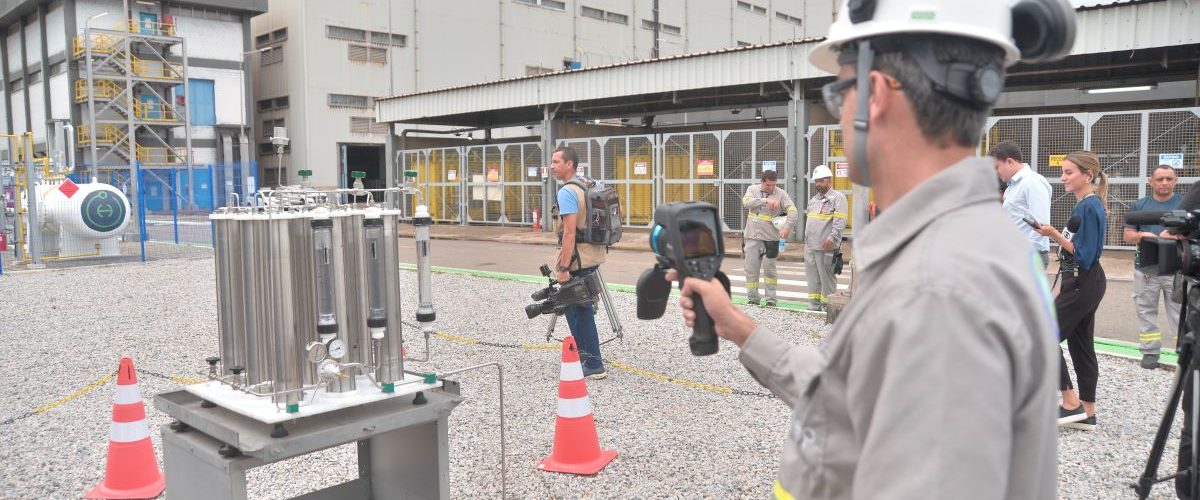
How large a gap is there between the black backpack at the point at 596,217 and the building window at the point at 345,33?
37.8 meters

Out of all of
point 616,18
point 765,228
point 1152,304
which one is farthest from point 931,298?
point 616,18

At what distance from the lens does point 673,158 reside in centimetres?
2272

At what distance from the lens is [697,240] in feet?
6.10

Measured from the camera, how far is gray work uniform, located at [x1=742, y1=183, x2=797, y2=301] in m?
11.0

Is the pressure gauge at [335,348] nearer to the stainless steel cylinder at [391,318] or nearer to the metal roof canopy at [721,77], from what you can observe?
the stainless steel cylinder at [391,318]

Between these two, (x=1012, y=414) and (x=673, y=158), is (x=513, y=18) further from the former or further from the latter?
(x=1012, y=414)

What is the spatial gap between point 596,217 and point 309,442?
431 centimetres

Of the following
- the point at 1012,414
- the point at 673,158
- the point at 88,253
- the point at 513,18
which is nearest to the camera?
the point at 1012,414

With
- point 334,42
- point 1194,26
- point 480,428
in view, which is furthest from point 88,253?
point 334,42

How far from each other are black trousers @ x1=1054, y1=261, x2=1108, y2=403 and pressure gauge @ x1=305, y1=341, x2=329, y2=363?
15.1 feet

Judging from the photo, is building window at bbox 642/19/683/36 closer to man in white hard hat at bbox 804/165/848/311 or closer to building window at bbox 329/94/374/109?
building window at bbox 329/94/374/109

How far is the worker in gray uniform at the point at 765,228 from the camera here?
11.0 m

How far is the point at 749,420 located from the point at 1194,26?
45.6 ft

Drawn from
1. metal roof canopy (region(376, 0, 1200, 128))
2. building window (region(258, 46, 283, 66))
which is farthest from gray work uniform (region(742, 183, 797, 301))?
building window (region(258, 46, 283, 66))
